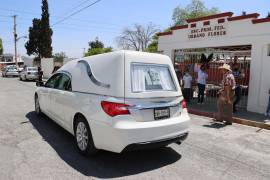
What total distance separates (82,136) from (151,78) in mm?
1633

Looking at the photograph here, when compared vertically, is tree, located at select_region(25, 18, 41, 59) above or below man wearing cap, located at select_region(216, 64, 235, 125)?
above

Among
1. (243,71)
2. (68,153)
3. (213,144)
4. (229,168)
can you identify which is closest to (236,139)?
(213,144)

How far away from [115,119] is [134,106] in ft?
1.20

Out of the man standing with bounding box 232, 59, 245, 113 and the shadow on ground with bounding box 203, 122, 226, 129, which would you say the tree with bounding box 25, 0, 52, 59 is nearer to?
the man standing with bounding box 232, 59, 245, 113

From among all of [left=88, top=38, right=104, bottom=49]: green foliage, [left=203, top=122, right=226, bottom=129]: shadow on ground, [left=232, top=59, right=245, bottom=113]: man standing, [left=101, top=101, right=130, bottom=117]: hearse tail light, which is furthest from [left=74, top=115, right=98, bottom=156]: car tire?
[left=88, top=38, right=104, bottom=49]: green foliage

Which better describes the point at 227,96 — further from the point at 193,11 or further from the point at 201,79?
the point at 193,11

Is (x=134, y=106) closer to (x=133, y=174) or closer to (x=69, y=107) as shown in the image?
(x=133, y=174)

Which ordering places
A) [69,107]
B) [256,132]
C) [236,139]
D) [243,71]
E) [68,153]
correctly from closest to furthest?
[68,153]
[69,107]
[236,139]
[256,132]
[243,71]

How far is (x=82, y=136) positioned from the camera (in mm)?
4840

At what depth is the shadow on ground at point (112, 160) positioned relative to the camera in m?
4.18

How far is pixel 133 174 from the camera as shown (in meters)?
4.07

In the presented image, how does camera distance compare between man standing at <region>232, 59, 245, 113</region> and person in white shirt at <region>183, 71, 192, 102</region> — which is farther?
person in white shirt at <region>183, 71, 192, 102</region>

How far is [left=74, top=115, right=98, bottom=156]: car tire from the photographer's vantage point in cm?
459

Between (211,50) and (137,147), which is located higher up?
(211,50)
